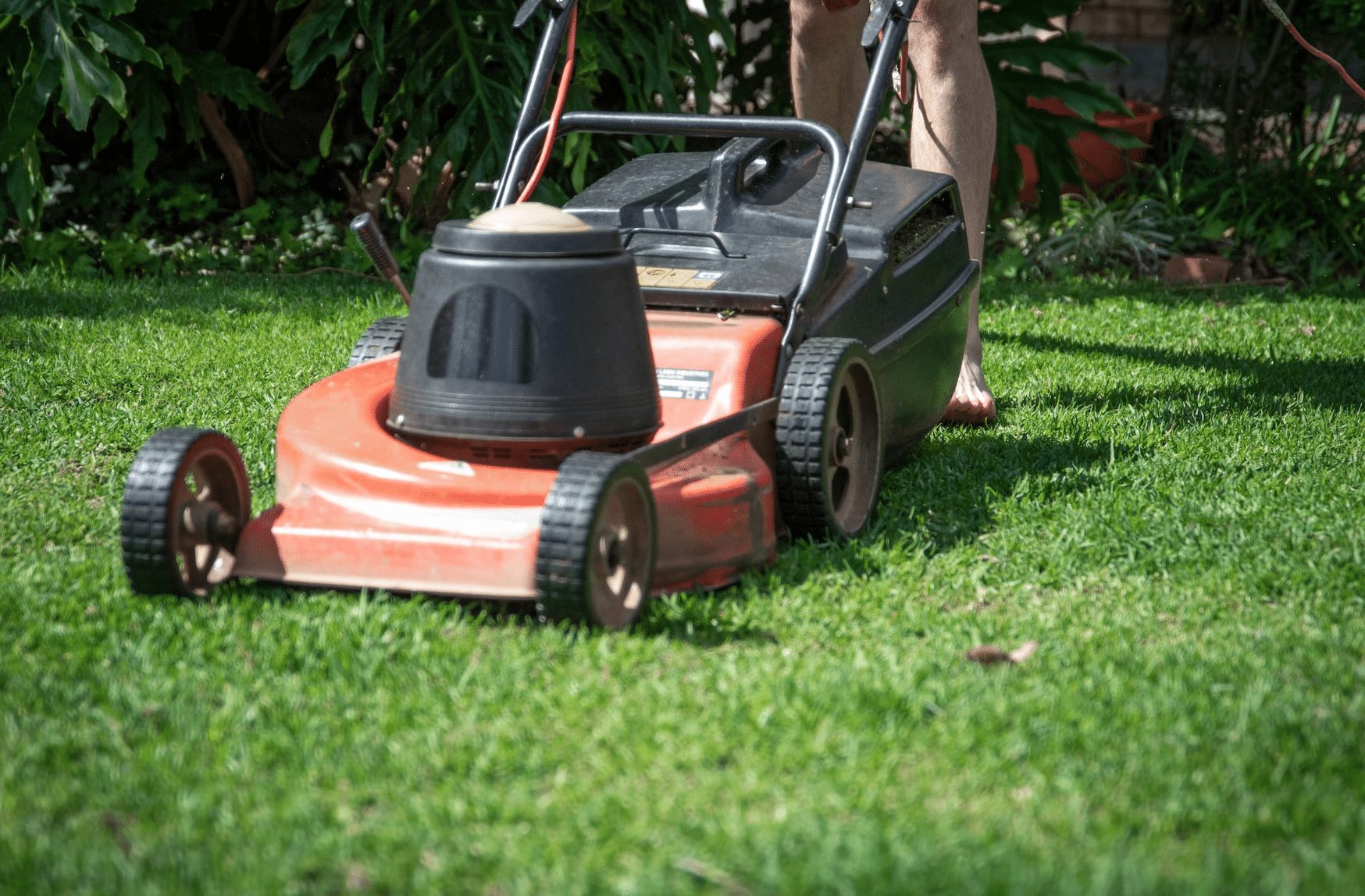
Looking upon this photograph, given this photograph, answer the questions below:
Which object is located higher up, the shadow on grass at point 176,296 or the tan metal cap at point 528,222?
the tan metal cap at point 528,222

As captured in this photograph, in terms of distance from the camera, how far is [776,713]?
1.71 metres

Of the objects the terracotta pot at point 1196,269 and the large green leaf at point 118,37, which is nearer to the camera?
the large green leaf at point 118,37

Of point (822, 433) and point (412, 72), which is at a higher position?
point (412, 72)

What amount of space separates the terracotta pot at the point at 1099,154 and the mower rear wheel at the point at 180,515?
15.9 ft

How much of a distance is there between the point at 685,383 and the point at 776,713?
0.77 metres

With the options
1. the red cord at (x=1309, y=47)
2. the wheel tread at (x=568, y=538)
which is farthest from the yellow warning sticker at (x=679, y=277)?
the red cord at (x=1309, y=47)

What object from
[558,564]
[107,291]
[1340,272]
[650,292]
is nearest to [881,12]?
[650,292]

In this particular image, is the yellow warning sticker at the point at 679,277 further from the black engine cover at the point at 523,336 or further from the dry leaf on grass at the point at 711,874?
the dry leaf on grass at the point at 711,874

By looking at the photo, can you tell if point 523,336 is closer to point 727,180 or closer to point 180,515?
point 180,515

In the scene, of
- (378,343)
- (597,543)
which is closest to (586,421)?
(597,543)

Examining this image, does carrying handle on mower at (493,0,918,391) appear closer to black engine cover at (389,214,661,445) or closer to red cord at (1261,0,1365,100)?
black engine cover at (389,214,661,445)

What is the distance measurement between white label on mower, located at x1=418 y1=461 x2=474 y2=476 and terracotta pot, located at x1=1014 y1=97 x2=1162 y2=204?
187 inches

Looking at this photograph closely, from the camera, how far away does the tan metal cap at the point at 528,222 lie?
2053mm

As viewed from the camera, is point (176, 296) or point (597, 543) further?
point (176, 296)
